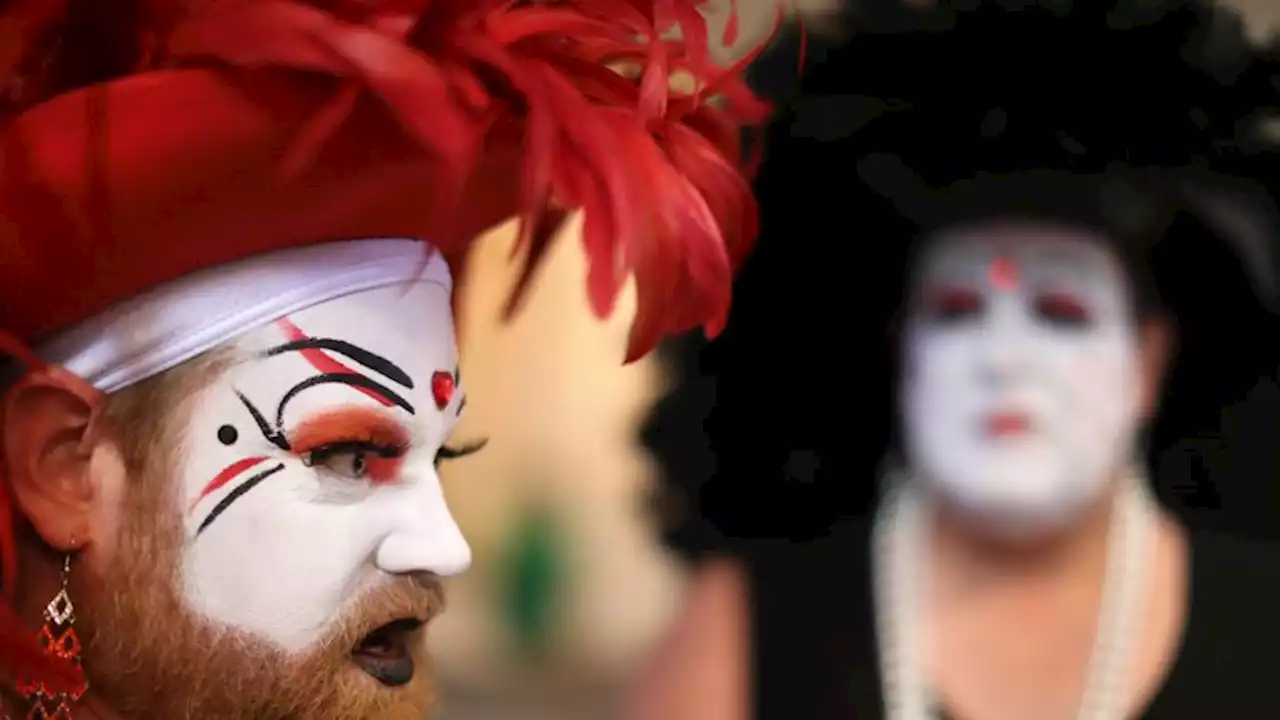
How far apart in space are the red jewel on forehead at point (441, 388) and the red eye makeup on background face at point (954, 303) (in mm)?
493

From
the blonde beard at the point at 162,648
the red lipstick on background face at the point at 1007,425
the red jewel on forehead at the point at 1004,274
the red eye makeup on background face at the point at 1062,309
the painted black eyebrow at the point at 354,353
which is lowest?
the red lipstick on background face at the point at 1007,425

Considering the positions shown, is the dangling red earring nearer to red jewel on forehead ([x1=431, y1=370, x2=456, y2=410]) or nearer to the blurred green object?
red jewel on forehead ([x1=431, y1=370, x2=456, y2=410])

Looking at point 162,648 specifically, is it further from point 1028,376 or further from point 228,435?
point 1028,376

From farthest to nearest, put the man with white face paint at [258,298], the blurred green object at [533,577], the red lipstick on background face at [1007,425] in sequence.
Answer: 1. the blurred green object at [533,577]
2. the red lipstick on background face at [1007,425]
3. the man with white face paint at [258,298]

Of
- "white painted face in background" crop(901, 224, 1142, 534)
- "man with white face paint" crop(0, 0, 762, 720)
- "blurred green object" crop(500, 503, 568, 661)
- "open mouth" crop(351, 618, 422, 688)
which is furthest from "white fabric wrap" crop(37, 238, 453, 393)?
"blurred green object" crop(500, 503, 568, 661)

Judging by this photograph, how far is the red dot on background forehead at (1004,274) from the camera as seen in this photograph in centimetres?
96

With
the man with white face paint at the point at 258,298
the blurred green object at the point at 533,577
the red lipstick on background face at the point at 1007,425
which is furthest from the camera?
the blurred green object at the point at 533,577

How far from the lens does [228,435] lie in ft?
1.77

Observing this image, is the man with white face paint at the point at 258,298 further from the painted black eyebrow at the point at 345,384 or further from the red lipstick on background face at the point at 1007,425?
the red lipstick on background face at the point at 1007,425

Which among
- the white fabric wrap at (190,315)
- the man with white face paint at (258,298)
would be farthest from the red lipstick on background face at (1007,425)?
the white fabric wrap at (190,315)

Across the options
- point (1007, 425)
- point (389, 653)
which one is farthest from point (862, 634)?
point (389, 653)

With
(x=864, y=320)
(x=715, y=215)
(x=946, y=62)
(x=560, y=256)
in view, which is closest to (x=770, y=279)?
(x=864, y=320)

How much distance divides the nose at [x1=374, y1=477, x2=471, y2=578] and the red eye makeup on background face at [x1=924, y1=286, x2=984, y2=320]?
0.51 metres

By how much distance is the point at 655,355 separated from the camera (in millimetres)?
1115
